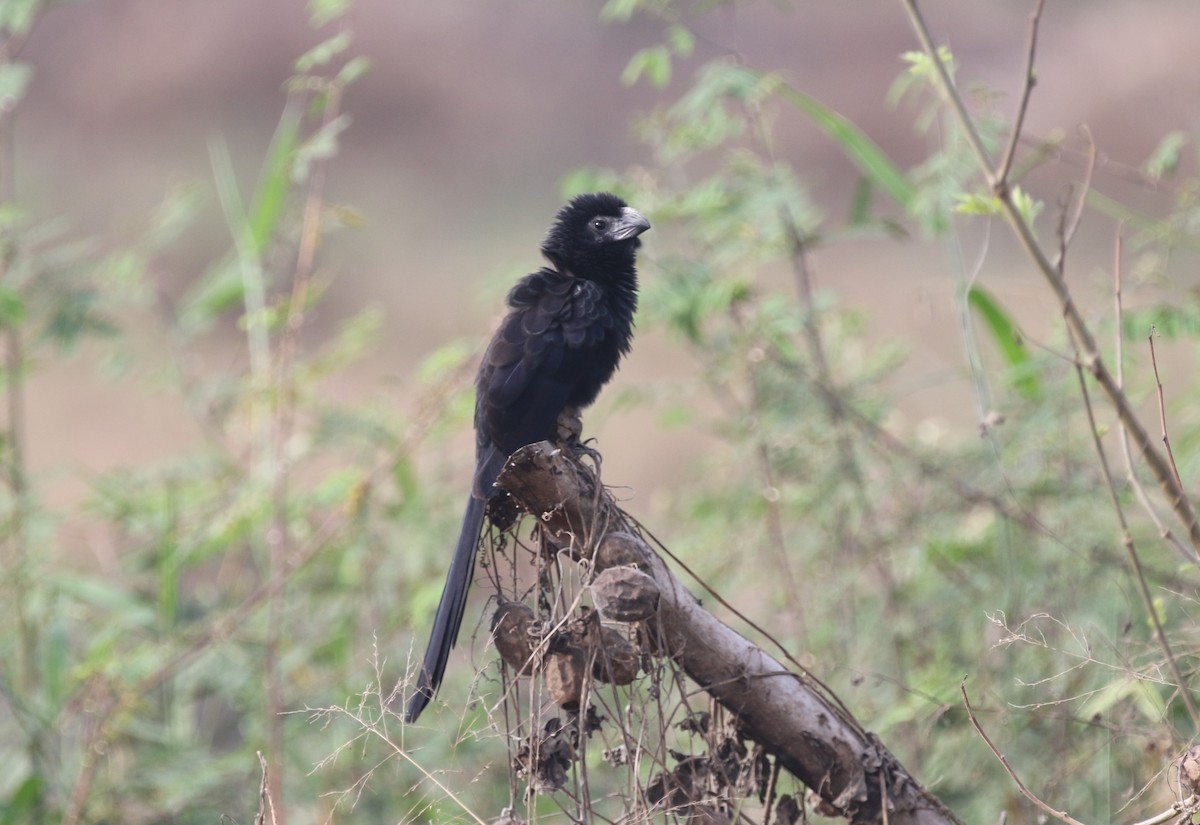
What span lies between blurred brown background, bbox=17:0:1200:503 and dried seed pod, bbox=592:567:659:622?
28.1 feet

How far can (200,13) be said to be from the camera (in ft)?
46.4

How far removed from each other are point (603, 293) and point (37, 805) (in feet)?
7.77

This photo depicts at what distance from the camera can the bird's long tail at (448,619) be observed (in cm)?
207

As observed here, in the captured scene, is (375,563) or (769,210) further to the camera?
(375,563)

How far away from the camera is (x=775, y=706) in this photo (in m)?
1.83

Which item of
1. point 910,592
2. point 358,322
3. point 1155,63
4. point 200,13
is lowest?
point 910,592

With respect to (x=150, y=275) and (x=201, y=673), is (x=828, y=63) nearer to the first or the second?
(x=150, y=275)

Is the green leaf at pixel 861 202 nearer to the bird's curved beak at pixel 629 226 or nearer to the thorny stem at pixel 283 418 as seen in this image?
the bird's curved beak at pixel 629 226

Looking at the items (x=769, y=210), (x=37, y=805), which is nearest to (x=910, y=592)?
(x=769, y=210)

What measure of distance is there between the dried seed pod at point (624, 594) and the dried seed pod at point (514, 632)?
0.17m

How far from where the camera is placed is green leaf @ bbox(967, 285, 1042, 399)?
320 centimetres

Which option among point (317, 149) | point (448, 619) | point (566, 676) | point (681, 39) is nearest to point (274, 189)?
point (317, 149)

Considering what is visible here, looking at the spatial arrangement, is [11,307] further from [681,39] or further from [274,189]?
[681,39]

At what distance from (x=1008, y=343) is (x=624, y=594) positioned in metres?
2.10
